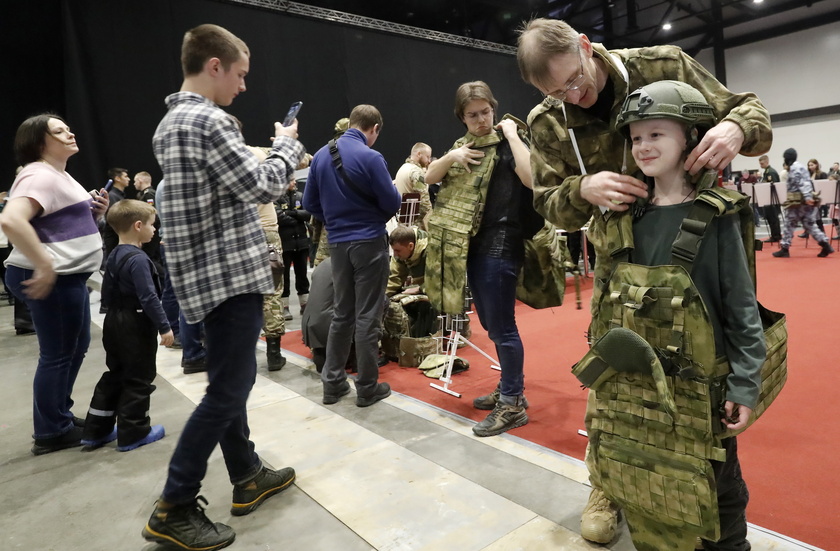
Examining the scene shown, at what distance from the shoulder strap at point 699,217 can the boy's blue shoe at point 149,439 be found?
2754 mm

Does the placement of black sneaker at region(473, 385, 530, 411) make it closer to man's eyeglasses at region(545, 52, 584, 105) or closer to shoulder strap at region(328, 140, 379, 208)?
shoulder strap at region(328, 140, 379, 208)

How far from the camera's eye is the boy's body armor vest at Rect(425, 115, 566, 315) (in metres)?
2.71

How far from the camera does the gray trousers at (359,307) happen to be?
311cm

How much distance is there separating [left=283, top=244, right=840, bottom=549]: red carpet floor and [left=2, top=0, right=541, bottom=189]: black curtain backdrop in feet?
19.3

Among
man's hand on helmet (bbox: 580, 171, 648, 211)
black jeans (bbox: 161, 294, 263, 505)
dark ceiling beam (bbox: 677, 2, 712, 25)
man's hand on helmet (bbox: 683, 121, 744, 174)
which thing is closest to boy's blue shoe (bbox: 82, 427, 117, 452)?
black jeans (bbox: 161, 294, 263, 505)

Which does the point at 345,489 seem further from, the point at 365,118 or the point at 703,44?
the point at 703,44

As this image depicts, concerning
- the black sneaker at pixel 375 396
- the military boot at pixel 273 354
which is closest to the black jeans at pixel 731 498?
the black sneaker at pixel 375 396

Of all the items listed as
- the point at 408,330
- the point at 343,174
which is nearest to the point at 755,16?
the point at 408,330

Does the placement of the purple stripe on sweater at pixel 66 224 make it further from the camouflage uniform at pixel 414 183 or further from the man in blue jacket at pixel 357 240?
the camouflage uniform at pixel 414 183

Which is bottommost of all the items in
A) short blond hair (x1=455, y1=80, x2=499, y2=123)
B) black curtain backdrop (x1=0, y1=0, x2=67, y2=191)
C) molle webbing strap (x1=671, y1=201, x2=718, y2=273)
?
molle webbing strap (x1=671, y1=201, x2=718, y2=273)

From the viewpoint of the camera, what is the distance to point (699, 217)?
1.22 meters

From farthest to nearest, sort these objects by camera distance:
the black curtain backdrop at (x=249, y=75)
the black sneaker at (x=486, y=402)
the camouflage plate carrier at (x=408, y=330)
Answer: the black curtain backdrop at (x=249, y=75), the camouflage plate carrier at (x=408, y=330), the black sneaker at (x=486, y=402)

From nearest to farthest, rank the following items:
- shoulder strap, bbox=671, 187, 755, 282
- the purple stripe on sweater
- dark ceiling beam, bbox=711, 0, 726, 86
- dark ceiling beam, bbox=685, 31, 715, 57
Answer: shoulder strap, bbox=671, 187, 755, 282 < the purple stripe on sweater < dark ceiling beam, bbox=711, 0, 726, 86 < dark ceiling beam, bbox=685, 31, 715, 57

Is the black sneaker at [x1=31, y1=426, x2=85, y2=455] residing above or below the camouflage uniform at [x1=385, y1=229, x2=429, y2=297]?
below
